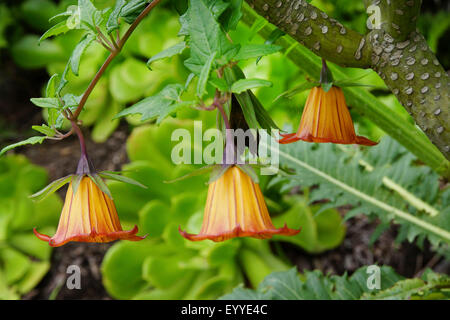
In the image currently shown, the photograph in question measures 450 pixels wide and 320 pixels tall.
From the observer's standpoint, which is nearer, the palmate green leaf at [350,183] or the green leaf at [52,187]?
the green leaf at [52,187]

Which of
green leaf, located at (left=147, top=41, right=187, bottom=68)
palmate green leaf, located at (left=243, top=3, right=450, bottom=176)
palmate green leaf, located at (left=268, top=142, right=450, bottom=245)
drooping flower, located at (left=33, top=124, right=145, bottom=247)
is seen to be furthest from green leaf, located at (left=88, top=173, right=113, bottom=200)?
palmate green leaf, located at (left=268, top=142, right=450, bottom=245)

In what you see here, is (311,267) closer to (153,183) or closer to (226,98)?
(153,183)

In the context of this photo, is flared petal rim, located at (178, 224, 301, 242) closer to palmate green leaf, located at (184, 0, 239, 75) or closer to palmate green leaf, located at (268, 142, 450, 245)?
palmate green leaf, located at (184, 0, 239, 75)

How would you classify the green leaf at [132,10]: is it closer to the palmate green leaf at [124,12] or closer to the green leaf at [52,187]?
the palmate green leaf at [124,12]

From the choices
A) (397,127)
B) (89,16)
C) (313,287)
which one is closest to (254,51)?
(89,16)

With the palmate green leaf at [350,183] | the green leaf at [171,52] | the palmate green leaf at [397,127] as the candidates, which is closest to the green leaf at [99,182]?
the green leaf at [171,52]
